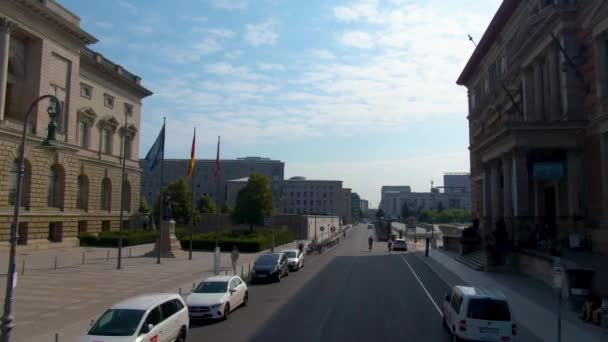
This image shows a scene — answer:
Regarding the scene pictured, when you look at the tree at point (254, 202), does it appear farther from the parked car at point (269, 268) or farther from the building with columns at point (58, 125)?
the parked car at point (269, 268)

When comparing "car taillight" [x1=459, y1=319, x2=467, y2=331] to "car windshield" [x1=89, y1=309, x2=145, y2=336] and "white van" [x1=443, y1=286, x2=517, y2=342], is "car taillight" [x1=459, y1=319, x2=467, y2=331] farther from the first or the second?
"car windshield" [x1=89, y1=309, x2=145, y2=336]

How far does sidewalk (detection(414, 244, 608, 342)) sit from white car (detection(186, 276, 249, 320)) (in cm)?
976

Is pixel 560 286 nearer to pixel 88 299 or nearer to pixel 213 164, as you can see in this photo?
pixel 88 299

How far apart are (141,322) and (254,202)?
5139 centimetres

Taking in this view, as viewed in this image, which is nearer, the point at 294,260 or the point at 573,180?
the point at 573,180

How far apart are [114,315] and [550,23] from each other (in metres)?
28.1

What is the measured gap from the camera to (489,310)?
40.8 ft

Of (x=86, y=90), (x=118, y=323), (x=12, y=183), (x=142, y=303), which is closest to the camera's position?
(x=118, y=323)

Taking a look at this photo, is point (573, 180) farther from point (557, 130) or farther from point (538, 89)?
point (538, 89)

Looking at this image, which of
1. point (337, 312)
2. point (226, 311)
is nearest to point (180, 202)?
point (226, 311)

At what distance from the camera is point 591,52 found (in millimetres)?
25484

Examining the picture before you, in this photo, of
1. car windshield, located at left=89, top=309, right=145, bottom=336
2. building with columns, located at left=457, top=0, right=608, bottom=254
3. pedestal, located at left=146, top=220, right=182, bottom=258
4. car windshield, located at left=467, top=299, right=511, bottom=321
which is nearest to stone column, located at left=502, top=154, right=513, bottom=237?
building with columns, located at left=457, top=0, right=608, bottom=254

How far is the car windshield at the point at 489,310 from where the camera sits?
1231cm

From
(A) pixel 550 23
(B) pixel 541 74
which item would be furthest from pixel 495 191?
(A) pixel 550 23
